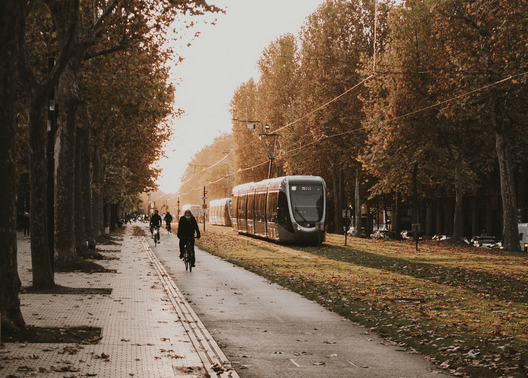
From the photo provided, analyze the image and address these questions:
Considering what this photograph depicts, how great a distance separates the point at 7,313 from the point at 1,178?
1743mm

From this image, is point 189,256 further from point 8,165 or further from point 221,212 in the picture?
point 221,212

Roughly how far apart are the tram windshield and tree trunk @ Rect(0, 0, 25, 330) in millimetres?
28642

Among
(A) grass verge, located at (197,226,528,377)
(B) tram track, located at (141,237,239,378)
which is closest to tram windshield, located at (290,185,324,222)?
(A) grass verge, located at (197,226,528,377)

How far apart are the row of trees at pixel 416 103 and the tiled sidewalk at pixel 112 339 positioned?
18.1 m

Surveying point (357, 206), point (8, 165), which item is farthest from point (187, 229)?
point (357, 206)

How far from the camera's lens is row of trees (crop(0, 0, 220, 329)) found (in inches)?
385

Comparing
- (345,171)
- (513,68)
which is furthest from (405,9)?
(345,171)

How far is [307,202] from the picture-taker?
125 ft

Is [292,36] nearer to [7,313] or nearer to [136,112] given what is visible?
[136,112]

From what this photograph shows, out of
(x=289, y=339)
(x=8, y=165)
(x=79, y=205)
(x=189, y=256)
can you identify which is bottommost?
(x=289, y=339)

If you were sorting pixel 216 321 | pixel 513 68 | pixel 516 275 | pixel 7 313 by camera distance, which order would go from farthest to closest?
pixel 513 68 < pixel 516 275 < pixel 216 321 < pixel 7 313

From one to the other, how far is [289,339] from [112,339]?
7.85 ft

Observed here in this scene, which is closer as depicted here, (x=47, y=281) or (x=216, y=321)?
(x=216, y=321)

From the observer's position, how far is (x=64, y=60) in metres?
14.3
